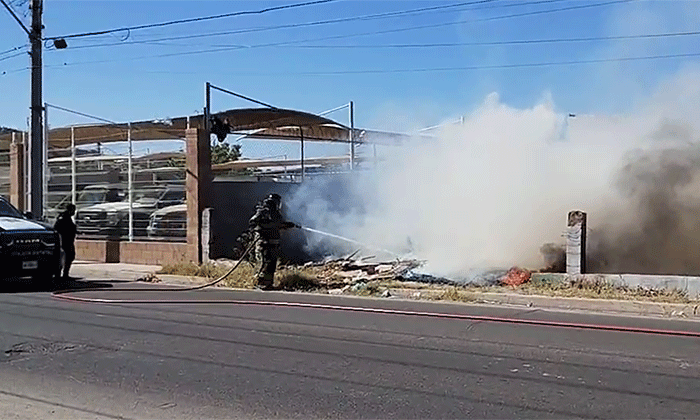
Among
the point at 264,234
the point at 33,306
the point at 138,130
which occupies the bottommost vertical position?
the point at 33,306

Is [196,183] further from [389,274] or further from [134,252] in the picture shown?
[389,274]

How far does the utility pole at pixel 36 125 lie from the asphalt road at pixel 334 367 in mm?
8409

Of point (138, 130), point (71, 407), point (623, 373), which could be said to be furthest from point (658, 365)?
point (138, 130)

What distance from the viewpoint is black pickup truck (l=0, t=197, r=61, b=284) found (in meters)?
14.9

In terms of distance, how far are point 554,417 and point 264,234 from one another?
9.48 meters

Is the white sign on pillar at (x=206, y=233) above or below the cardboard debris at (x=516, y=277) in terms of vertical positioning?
above

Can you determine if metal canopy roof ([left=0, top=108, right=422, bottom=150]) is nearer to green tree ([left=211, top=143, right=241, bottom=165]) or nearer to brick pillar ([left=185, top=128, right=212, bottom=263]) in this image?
brick pillar ([left=185, top=128, right=212, bottom=263])

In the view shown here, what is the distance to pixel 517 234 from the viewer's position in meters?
16.7

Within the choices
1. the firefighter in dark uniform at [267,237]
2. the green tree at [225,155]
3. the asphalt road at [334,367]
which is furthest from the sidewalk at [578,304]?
the green tree at [225,155]

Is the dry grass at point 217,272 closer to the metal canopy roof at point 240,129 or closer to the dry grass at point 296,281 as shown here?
the dry grass at point 296,281

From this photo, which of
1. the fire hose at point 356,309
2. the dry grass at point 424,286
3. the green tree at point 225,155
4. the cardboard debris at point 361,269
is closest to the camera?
the fire hose at point 356,309

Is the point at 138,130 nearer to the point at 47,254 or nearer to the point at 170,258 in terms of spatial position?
the point at 170,258

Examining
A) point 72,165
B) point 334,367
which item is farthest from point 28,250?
point 334,367

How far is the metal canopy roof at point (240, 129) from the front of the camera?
20.3 meters
